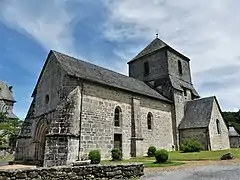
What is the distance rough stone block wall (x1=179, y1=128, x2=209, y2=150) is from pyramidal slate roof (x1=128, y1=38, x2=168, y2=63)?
1134 centimetres

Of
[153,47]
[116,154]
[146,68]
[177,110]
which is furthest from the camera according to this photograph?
[153,47]

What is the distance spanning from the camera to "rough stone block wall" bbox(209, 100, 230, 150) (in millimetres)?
22266

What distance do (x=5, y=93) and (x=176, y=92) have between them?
36.9 m

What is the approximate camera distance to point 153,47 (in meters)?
29.7

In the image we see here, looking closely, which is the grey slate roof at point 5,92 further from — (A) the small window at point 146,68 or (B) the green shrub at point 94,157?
(B) the green shrub at point 94,157

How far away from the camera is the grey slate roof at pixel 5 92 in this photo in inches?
1737

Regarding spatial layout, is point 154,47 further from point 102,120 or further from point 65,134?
point 65,134

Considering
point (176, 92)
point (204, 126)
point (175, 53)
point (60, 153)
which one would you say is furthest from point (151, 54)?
point (60, 153)

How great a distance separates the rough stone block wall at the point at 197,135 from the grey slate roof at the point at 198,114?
1.38 ft

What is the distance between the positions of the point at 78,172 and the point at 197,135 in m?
18.0

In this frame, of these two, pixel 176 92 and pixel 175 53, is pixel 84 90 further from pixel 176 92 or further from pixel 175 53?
pixel 175 53

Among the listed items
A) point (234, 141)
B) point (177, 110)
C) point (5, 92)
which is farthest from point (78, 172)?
point (5, 92)

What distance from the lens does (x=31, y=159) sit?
18062mm

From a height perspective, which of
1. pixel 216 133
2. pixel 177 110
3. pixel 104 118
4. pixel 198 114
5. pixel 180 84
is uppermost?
pixel 180 84
